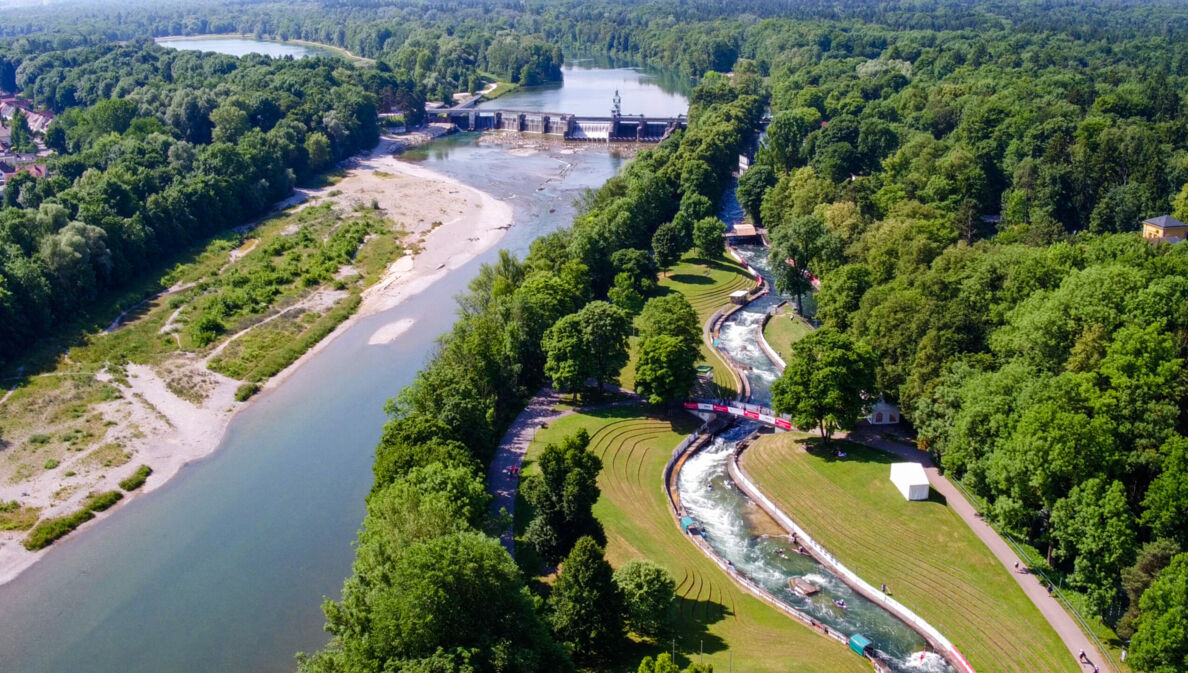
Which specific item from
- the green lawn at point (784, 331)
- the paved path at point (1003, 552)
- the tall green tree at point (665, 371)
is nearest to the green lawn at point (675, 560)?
the tall green tree at point (665, 371)

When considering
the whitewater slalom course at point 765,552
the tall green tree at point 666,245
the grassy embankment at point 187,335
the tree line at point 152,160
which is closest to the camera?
the whitewater slalom course at point 765,552

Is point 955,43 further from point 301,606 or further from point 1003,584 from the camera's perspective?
point 301,606

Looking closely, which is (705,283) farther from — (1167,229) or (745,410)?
(1167,229)

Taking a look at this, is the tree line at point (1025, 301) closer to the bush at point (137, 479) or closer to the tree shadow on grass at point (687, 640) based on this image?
the tree shadow on grass at point (687, 640)

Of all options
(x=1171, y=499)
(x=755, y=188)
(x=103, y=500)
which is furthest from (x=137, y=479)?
(x=755, y=188)

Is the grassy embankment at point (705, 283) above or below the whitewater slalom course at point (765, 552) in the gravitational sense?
above

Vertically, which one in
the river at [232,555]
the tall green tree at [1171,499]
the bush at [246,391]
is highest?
the tall green tree at [1171,499]
